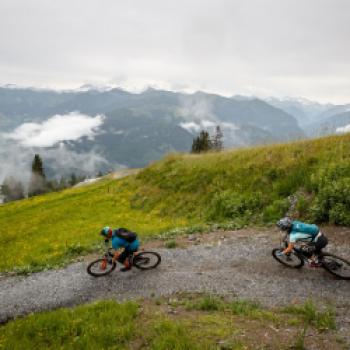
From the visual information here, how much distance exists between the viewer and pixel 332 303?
36.9 ft

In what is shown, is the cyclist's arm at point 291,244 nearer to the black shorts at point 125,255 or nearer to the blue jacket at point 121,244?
→ the blue jacket at point 121,244

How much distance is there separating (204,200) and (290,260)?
13.7 meters


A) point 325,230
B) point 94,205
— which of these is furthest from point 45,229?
point 325,230

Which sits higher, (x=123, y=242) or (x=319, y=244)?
(x=319, y=244)

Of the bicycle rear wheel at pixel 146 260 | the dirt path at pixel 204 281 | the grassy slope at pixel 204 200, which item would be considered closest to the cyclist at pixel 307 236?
the dirt path at pixel 204 281

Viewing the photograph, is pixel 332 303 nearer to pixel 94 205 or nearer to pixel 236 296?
pixel 236 296

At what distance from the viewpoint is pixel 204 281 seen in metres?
14.0

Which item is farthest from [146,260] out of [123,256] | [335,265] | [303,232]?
[335,265]

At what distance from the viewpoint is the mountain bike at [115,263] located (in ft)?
51.8

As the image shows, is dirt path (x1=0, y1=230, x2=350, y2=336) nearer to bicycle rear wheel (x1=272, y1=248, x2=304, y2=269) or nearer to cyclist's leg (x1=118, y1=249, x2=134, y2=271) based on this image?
bicycle rear wheel (x1=272, y1=248, x2=304, y2=269)

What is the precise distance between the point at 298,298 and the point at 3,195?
177 metres

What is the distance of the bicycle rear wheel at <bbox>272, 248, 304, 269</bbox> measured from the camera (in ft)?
46.1

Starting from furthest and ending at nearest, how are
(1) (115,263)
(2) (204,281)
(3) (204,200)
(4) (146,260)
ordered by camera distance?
(3) (204,200)
(4) (146,260)
(1) (115,263)
(2) (204,281)

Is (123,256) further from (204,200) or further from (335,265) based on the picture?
(204,200)
